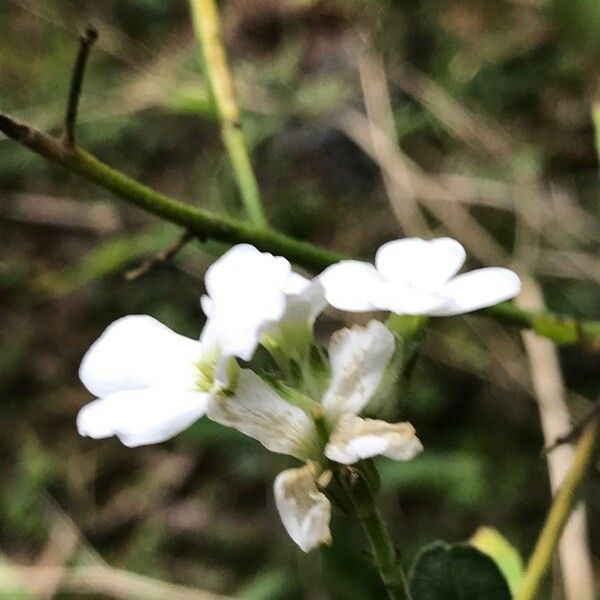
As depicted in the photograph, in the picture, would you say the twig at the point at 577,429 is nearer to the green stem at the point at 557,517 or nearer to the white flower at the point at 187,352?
the green stem at the point at 557,517

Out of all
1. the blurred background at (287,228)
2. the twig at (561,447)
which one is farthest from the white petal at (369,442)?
the blurred background at (287,228)

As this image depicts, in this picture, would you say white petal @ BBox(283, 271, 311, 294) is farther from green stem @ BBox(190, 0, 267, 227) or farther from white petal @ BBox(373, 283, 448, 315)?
green stem @ BBox(190, 0, 267, 227)

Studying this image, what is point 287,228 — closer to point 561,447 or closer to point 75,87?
point 561,447

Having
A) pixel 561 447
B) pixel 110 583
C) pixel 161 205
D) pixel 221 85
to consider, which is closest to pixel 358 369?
pixel 161 205

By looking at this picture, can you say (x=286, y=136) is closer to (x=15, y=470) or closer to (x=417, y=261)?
(x=15, y=470)

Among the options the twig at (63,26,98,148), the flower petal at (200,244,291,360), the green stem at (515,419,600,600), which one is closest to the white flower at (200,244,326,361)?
the flower petal at (200,244,291,360)

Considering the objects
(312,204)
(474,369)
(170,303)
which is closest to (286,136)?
(312,204)
